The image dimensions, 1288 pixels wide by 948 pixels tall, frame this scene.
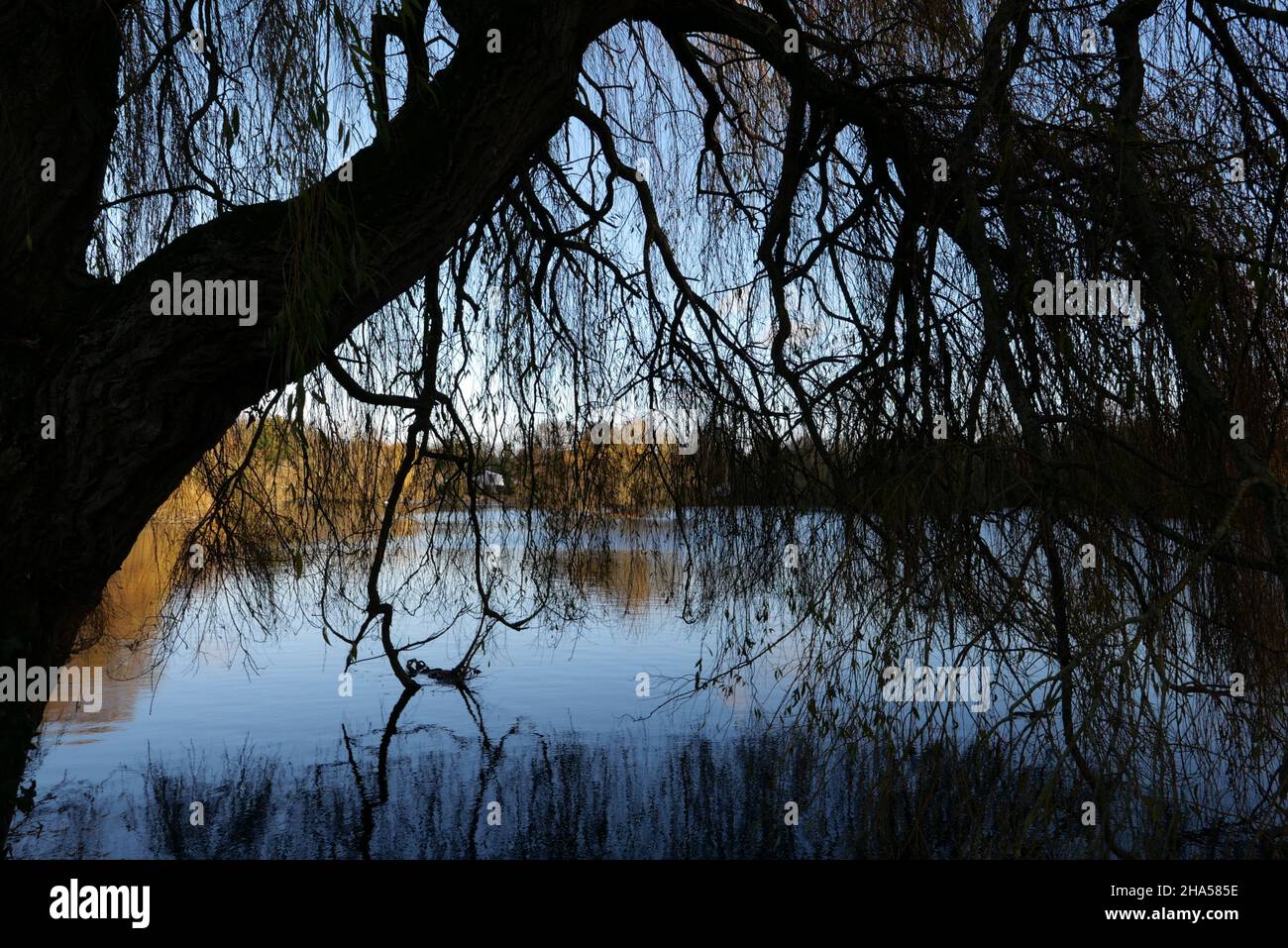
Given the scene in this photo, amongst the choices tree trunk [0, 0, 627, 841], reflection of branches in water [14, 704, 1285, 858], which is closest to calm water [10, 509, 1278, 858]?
reflection of branches in water [14, 704, 1285, 858]

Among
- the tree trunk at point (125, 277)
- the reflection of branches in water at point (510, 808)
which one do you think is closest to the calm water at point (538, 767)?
the reflection of branches in water at point (510, 808)

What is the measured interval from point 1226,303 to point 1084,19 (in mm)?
860

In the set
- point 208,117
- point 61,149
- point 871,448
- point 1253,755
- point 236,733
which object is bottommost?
point 236,733

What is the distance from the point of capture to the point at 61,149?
7.22 ft

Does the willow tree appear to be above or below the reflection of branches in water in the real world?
above

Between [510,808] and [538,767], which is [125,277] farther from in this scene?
[538,767]

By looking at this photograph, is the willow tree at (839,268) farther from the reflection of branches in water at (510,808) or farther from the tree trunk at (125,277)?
the reflection of branches in water at (510,808)

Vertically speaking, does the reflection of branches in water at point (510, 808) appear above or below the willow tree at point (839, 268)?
below

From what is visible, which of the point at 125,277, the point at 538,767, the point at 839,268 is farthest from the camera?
the point at 538,767

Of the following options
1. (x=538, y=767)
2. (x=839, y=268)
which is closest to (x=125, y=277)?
(x=839, y=268)

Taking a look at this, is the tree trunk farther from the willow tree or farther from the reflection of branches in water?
the reflection of branches in water
